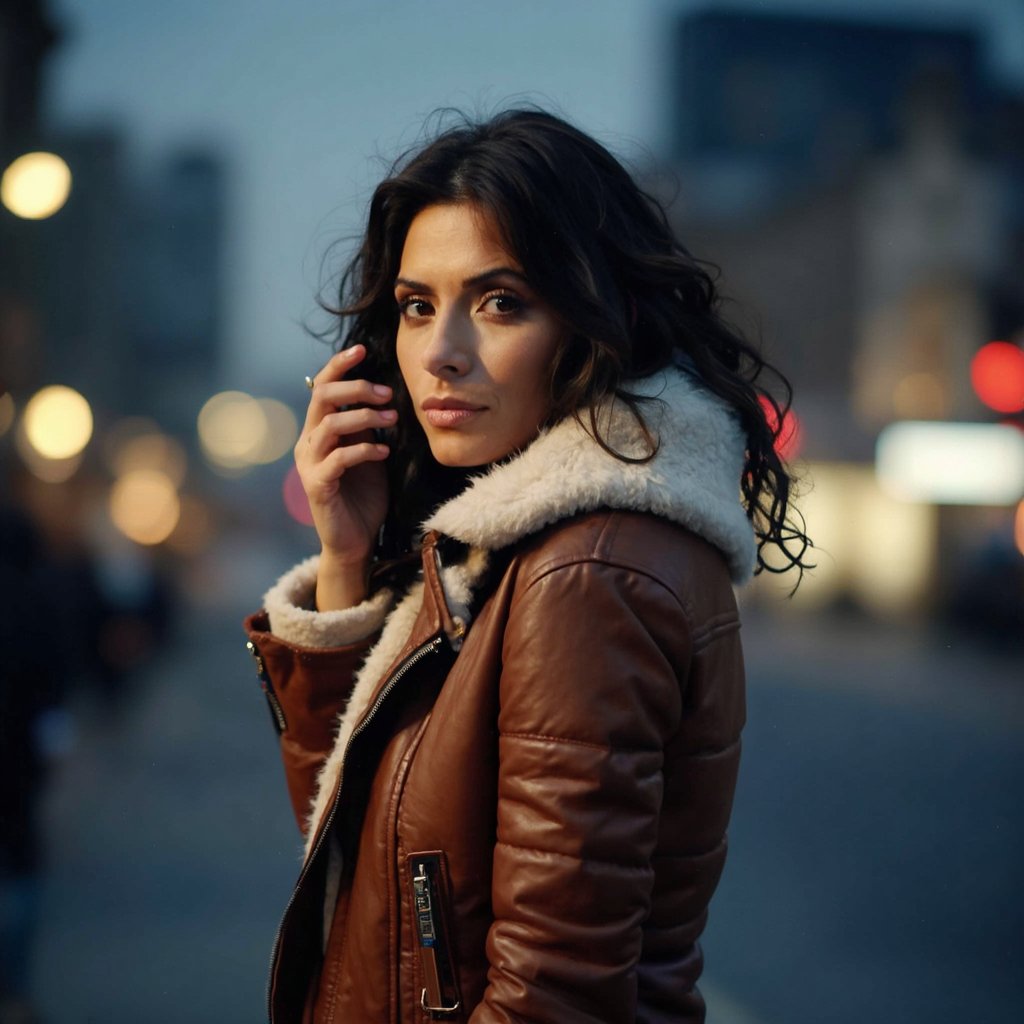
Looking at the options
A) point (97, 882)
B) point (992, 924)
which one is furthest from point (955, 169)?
point (97, 882)

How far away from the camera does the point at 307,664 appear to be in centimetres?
162

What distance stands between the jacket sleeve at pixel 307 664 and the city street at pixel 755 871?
255 cm

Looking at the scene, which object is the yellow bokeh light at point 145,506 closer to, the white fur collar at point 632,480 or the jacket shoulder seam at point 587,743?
the white fur collar at point 632,480

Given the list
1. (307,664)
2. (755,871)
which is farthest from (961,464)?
(307,664)

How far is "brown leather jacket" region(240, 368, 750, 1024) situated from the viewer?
1.16m

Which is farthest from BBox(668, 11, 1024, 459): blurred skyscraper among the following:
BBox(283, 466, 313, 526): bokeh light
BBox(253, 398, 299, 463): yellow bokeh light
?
BBox(283, 466, 313, 526): bokeh light

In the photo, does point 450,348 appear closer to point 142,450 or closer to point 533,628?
point 533,628

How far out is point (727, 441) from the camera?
142cm

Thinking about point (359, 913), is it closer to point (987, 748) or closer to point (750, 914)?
point (750, 914)

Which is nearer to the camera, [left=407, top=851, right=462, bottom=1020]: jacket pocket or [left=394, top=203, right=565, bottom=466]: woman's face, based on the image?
[left=407, top=851, right=462, bottom=1020]: jacket pocket

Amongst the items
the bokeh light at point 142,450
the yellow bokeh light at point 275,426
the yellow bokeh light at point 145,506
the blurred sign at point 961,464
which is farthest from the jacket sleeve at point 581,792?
the blurred sign at point 961,464

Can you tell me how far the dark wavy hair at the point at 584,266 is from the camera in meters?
1.38

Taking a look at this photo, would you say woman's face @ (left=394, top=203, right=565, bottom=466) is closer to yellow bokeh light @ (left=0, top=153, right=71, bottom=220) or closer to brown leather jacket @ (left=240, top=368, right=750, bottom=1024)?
brown leather jacket @ (left=240, top=368, right=750, bottom=1024)

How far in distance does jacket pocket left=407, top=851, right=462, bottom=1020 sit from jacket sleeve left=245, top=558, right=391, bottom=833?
404 mm
